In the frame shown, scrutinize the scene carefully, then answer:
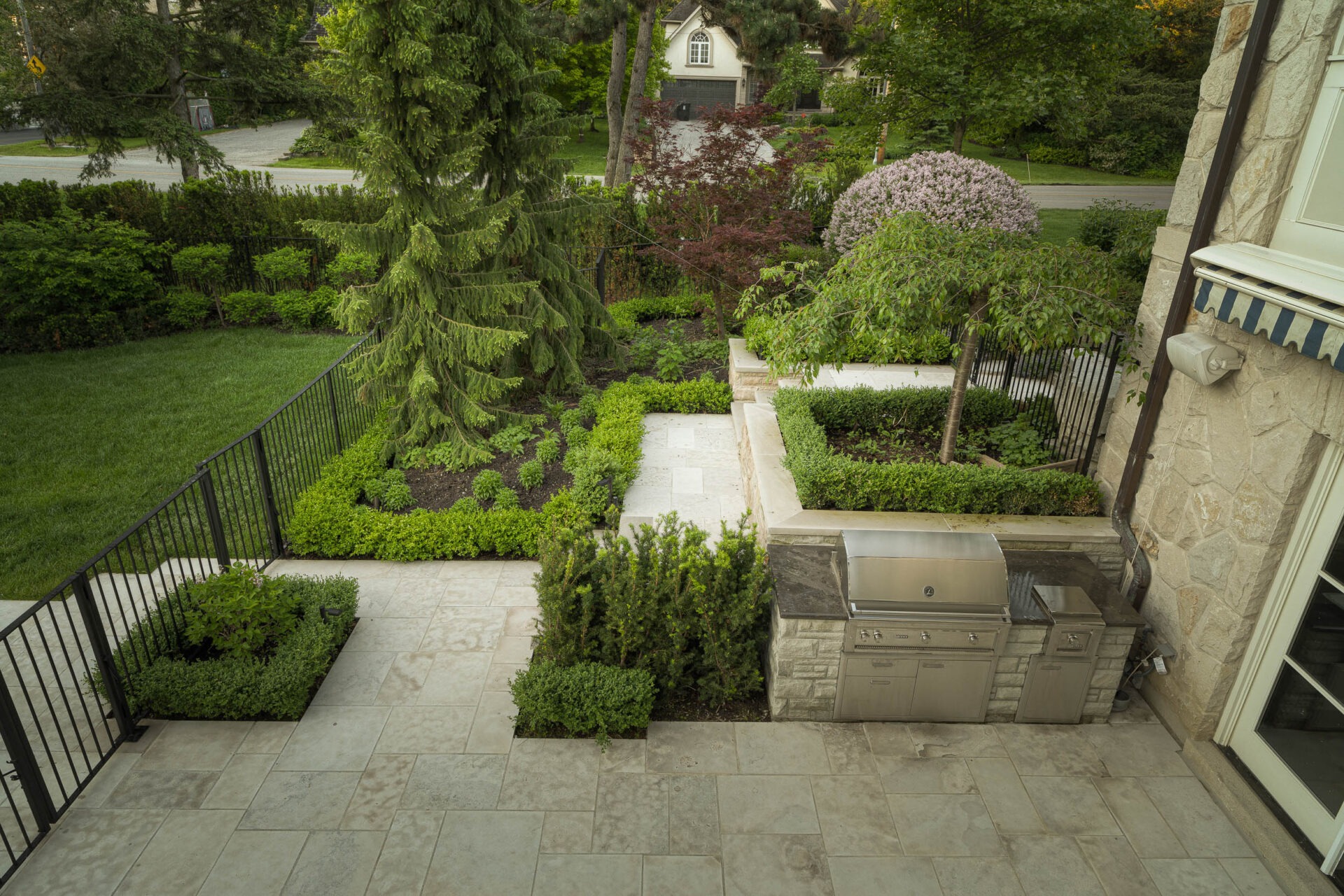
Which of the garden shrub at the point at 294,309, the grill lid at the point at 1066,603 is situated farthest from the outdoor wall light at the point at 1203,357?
the garden shrub at the point at 294,309

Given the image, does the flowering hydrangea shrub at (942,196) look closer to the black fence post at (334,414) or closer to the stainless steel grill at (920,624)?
the stainless steel grill at (920,624)

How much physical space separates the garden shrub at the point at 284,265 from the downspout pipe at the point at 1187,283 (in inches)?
528

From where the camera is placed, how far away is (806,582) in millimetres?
5281

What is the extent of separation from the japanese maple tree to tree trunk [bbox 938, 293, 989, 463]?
4.26 meters

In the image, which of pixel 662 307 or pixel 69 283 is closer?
pixel 69 283

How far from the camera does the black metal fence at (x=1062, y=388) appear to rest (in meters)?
6.27

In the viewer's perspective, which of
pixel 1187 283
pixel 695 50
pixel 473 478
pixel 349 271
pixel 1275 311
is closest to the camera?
pixel 1275 311

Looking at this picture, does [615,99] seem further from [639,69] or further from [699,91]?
[699,91]

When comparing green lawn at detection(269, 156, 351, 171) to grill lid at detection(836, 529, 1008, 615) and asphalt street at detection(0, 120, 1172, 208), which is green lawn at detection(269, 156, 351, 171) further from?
grill lid at detection(836, 529, 1008, 615)

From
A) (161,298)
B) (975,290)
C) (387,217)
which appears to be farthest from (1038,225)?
(161,298)

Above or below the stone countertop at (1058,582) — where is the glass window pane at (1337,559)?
above

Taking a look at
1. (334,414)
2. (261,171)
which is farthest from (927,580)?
(261,171)

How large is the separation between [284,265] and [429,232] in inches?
335

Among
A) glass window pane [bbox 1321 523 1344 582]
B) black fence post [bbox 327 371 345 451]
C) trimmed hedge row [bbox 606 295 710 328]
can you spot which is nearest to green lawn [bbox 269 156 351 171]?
trimmed hedge row [bbox 606 295 710 328]
